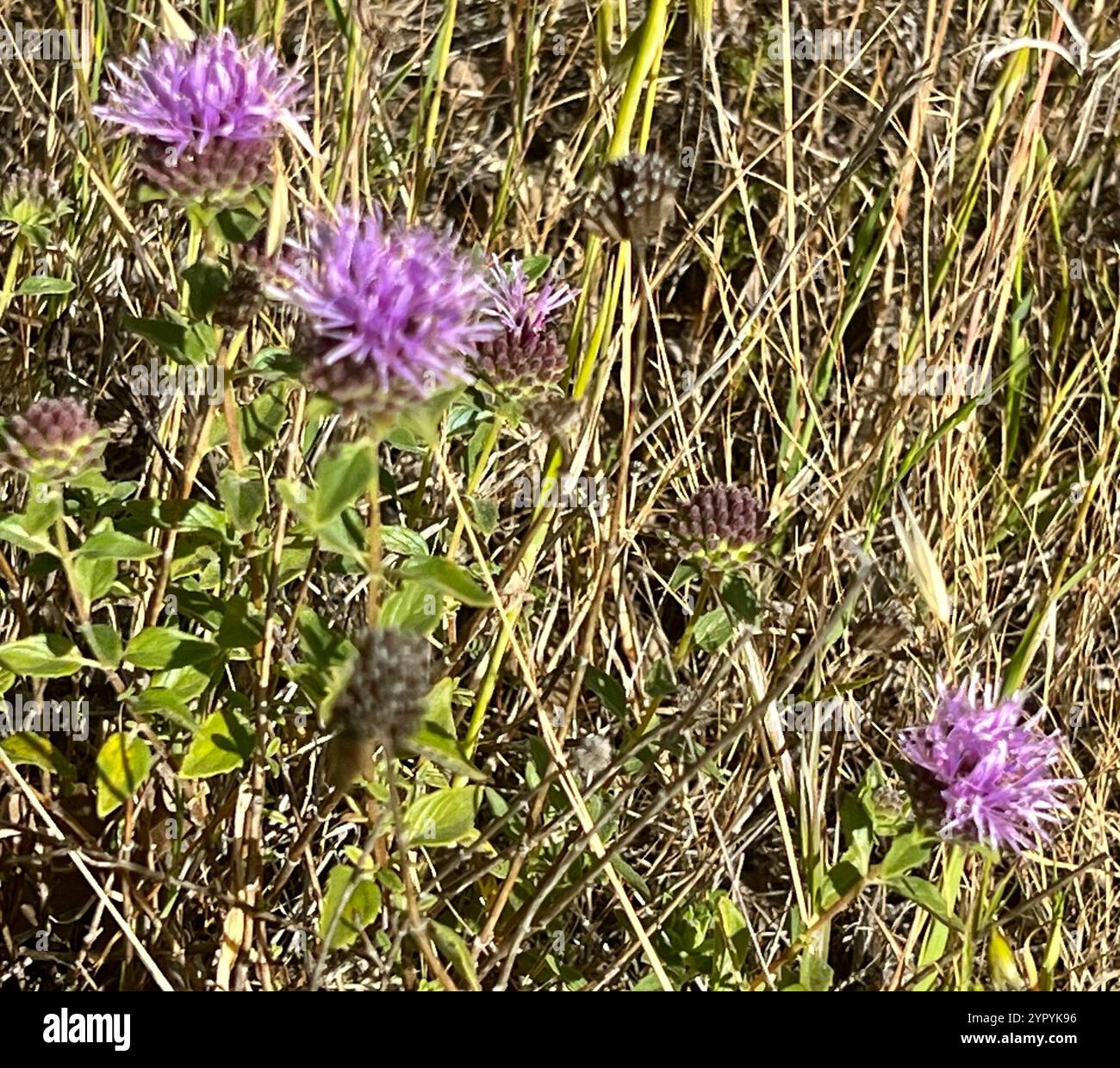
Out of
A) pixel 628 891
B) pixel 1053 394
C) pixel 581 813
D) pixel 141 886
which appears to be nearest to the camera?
pixel 581 813

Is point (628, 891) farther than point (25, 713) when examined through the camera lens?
Yes

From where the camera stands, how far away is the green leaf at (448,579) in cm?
81

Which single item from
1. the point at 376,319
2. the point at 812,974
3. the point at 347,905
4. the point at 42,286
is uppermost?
the point at 376,319

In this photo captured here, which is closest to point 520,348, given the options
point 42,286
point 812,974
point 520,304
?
point 520,304

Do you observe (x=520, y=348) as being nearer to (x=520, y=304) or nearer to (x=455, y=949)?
(x=520, y=304)

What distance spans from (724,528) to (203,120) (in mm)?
557

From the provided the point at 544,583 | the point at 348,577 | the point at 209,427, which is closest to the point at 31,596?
the point at 348,577

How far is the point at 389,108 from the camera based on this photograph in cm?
180

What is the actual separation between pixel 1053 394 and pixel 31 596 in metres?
1.41

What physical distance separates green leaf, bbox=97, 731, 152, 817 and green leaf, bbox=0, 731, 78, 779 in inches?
3.0

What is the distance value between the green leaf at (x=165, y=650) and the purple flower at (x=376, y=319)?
30cm

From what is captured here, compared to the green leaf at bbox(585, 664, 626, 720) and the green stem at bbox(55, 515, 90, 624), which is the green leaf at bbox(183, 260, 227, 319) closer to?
the green stem at bbox(55, 515, 90, 624)

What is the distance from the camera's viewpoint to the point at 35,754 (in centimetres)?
106
